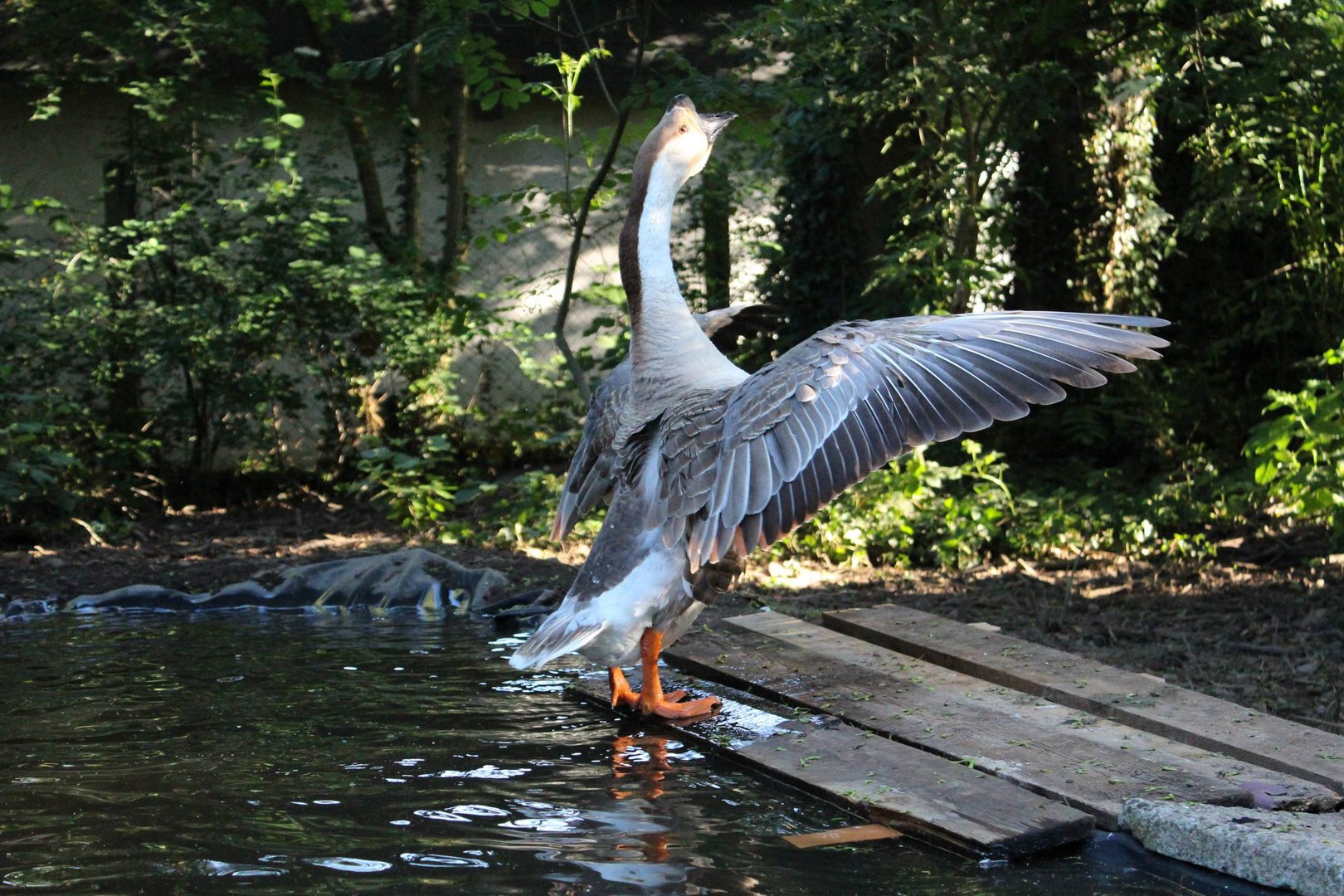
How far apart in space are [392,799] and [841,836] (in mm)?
1200

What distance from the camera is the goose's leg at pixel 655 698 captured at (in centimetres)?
431

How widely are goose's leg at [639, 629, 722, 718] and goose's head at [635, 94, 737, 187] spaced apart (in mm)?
1593

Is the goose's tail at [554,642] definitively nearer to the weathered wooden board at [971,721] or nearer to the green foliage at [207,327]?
the weathered wooden board at [971,721]

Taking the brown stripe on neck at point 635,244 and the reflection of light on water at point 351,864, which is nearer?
the reflection of light on water at point 351,864

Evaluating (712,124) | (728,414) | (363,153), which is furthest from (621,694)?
(363,153)

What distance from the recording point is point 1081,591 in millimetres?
6594

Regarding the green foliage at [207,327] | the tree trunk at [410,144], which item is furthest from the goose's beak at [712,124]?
the tree trunk at [410,144]

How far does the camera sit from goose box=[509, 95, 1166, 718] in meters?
3.74

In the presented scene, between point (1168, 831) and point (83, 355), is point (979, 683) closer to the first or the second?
point (1168, 831)

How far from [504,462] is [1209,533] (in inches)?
228

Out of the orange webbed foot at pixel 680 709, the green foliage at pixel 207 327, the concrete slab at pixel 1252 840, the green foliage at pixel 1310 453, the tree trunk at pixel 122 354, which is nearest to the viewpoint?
the concrete slab at pixel 1252 840

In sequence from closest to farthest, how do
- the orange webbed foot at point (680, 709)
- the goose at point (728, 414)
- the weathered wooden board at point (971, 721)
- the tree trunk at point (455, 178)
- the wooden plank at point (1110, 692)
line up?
the weathered wooden board at point (971, 721)
the wooden plank at point (1110, 692)
the goose at point (728, 414)
the orange webbed foot at point (680, 709)
the tree trunk at point (455, 178)

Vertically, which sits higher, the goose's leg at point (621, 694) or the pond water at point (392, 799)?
the goose's leg at point (621, 694)

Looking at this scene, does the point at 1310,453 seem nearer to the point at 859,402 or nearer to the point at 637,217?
the point at 859,402
